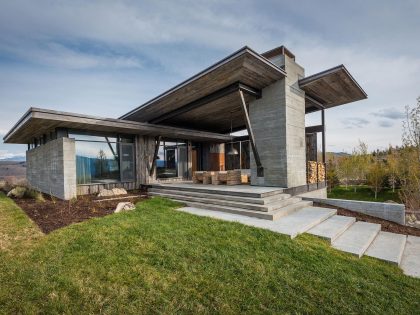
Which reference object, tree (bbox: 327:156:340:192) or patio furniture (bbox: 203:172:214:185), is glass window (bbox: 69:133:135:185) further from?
tree (bbox: 327:156:340:192)

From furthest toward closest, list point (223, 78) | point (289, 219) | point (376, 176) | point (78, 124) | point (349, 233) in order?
1. point (376, 176)
2. point (78, 124)
3. point (223, 78)
4. point (289, 219)
5. point (349, 233)

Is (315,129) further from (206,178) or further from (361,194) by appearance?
(361,194)

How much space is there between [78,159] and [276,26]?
9.48m

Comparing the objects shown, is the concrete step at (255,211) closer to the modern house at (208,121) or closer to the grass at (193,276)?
the grass at (193,276)

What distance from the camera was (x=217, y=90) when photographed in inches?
319

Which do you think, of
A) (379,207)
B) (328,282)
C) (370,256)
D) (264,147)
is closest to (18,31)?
(264,147)

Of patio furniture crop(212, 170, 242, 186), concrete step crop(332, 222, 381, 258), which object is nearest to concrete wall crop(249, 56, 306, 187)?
patio furniture crop(212, 170, 242, 186)

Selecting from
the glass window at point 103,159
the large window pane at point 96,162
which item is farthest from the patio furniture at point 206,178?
the large window pane at point 96,162

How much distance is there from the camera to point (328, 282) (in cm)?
296

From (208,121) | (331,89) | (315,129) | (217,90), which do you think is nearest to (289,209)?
(217,90)

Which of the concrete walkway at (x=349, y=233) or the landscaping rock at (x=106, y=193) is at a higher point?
the landscaping rock at (x=106, y=193)

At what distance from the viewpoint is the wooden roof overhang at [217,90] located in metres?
6.37

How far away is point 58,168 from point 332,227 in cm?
1006

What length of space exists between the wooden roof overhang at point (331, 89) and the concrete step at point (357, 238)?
484cm
